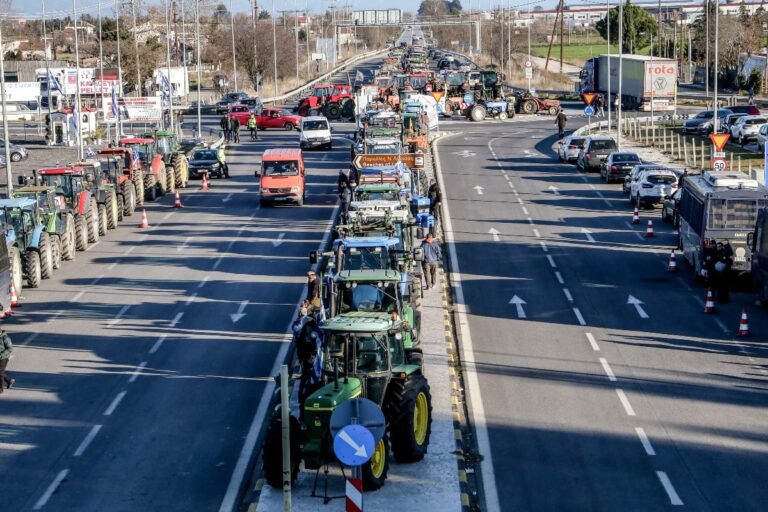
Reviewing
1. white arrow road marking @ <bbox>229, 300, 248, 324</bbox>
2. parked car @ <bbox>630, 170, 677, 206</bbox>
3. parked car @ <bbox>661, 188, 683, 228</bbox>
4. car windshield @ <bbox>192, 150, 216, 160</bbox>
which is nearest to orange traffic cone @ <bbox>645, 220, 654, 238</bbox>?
parked car @ <bbox>661, 188, 683, 228</bbox>

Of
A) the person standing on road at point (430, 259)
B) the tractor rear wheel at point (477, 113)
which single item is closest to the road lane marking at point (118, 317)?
the person standing on road at point (430, 259)

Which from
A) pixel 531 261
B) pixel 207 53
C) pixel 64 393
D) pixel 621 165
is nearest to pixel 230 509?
pixel 64 393

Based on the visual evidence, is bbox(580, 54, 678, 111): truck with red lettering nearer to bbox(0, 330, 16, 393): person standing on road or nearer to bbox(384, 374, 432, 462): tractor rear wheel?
bbox(0, 330, 16, 393): person standing on road

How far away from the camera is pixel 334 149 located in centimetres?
6875

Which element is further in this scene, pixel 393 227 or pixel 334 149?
pixel 334 149

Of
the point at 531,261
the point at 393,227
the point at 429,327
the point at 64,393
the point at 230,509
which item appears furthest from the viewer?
the point at 531,261

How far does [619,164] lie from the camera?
5278cm

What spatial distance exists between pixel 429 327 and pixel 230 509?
10.8 metres

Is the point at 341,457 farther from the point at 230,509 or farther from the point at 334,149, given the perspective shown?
the point at 334,149

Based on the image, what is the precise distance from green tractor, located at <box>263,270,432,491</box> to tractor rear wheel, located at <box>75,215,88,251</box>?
20735 mm

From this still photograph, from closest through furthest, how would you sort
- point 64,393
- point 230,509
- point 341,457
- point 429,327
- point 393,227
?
point 341,457 → point 230,509 → point 64,393 → point 429,327 → point 393,227

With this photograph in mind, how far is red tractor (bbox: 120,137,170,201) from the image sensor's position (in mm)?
51219

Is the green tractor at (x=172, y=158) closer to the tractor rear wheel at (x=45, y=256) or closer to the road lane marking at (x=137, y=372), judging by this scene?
the tractor rear wheel at (x=45, y=256)

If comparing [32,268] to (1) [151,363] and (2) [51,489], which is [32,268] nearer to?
(1) [151,363]
